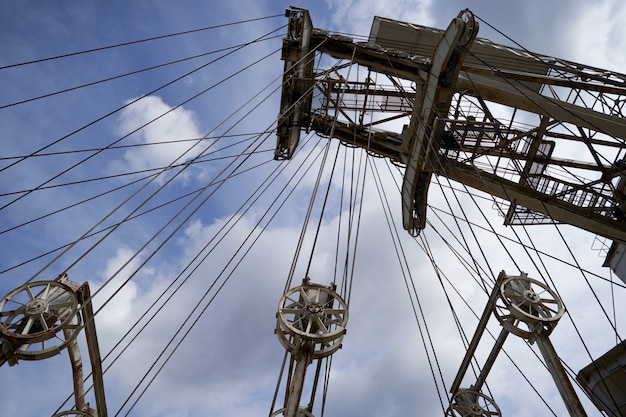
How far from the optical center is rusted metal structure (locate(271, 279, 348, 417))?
249 inches

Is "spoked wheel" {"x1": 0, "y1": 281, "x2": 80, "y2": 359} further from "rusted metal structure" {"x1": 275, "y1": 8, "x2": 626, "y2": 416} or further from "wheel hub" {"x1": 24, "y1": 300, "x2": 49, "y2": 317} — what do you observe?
"rusted metal structure" {"x1": 275, "y1": 8, "x2": 626, "y2": 416}

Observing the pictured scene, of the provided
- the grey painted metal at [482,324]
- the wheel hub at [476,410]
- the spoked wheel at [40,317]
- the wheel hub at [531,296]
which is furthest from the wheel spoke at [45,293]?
the wheel hub at [476,410]

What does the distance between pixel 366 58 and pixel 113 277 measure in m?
10.5

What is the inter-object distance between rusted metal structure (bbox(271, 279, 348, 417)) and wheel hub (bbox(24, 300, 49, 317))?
3.88 metres

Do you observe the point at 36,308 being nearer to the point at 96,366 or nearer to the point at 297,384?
the point at 96,366

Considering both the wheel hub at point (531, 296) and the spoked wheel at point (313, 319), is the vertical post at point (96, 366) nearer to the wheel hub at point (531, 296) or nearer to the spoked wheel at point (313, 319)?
the spoked wheel at point (313, 319)

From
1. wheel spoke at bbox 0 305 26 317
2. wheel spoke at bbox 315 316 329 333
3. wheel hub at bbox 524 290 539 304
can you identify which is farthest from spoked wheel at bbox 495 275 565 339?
wheel spoke at bbox 0 305 26 317

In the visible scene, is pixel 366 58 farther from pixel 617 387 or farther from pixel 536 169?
pixel 617 387

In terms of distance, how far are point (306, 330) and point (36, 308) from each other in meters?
4.41

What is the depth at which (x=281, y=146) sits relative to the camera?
1574 cm

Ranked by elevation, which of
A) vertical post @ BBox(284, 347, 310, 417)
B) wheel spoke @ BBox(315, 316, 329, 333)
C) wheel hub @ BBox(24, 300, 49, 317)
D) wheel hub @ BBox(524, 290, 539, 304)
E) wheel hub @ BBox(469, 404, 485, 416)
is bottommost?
vertical post @ BBox(284, 347, 310, 417)

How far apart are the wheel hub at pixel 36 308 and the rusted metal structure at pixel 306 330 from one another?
3.88 m

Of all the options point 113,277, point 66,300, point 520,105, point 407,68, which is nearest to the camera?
point 113,277

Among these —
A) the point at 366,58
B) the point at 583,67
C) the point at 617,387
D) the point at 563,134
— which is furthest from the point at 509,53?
the point at 617,387
